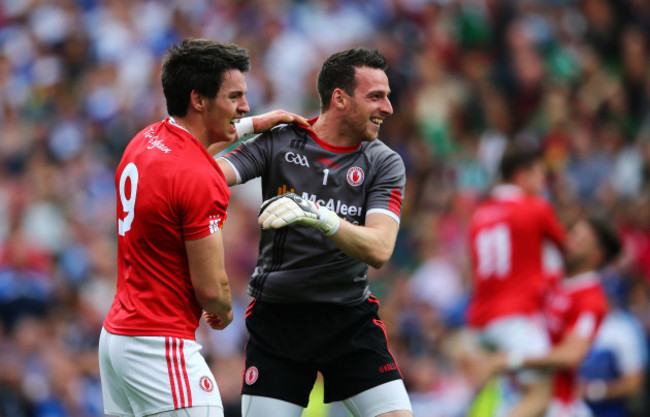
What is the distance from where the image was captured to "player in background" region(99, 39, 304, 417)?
4586 mm

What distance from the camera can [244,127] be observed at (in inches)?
218

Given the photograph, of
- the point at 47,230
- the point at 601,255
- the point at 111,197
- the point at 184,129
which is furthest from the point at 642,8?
the point at 184,129

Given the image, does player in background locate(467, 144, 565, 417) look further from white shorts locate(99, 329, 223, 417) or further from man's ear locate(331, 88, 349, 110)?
white shorts locate(99, 329, 223, 417)

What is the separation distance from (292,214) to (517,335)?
4.96 meters

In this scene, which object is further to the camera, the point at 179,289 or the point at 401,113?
the point at 401,113

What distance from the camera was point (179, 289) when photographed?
4.70 m

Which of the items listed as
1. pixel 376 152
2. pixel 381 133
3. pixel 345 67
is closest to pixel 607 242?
pixel 376 152

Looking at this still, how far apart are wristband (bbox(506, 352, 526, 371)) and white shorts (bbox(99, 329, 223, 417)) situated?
4.49m

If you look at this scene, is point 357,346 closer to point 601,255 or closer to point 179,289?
point 179,289

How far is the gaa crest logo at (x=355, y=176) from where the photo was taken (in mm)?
5527

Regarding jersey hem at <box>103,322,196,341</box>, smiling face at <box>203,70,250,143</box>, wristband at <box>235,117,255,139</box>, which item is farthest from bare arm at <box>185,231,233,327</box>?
wristband at <box>235,117,255,139</box>

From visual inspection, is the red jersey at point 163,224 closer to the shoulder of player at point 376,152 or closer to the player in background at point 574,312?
the shoulder of player at point 376,152

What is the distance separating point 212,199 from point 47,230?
9375 mm

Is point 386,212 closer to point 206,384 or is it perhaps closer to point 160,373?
point 206,384
